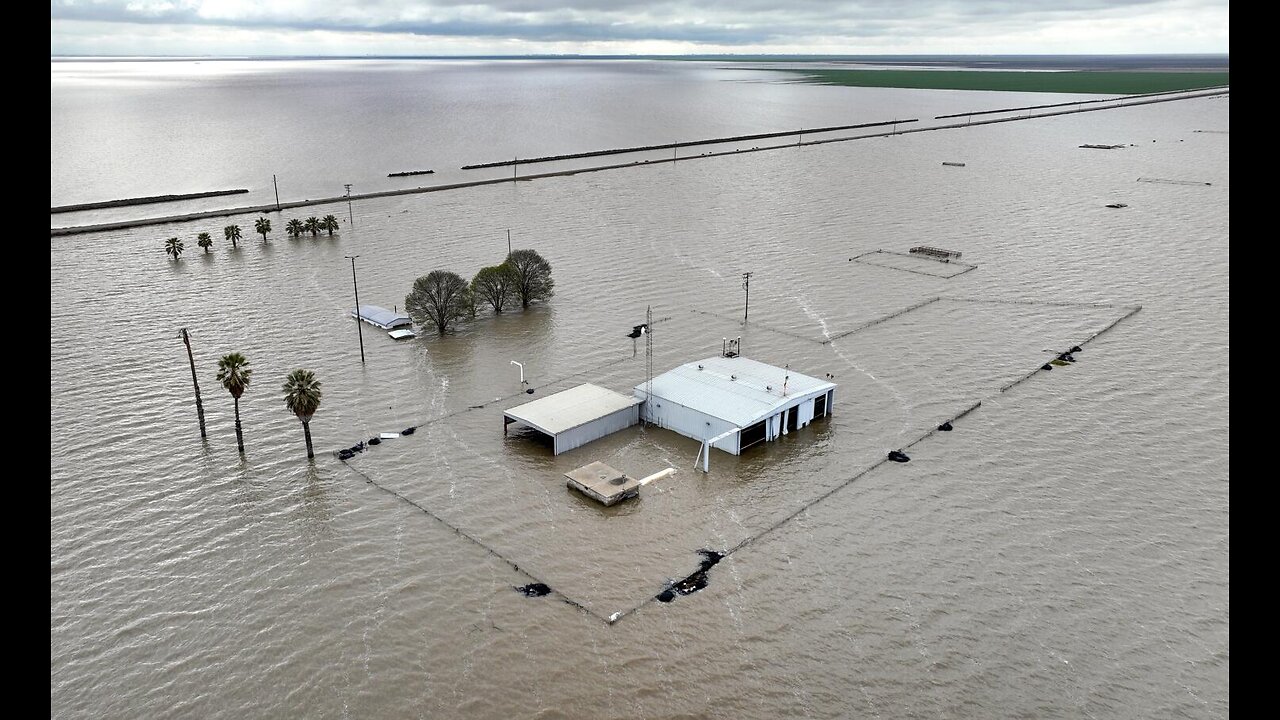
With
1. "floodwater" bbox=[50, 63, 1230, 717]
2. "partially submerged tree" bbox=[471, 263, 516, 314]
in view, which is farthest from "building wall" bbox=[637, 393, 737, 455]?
"partially submerged tree" bbox=[471, 263, 516, 314]

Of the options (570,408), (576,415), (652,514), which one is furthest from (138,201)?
(652,514)

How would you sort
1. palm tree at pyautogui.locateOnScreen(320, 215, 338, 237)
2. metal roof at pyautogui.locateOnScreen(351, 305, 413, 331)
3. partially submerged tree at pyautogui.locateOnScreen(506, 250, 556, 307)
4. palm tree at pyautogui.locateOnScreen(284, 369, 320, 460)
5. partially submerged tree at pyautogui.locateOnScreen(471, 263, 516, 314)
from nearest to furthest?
palm tree at pyautogui.locateOnScreen(284, 369, 320, 460)
metal roof at pyautogui.locateOnScreen(351, 305, 413, 331)
partially submerged tree at pyautogui.locateOnScreen(471, 263, 516, 314)
partially submerged tree at pyautogui.locateOnScreen(506, 250, 556, 307)
palm tree at pyautogui.locateOnScreen(320, 215, 338, 237)

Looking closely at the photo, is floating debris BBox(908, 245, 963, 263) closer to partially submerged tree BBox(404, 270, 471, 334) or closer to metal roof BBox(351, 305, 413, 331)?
partially submerged tree BBox(404, 270, 471, 334)

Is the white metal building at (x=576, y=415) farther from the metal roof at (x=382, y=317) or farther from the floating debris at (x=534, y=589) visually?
the metal roof at (x=382, y=317)

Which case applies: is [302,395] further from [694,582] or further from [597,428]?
[694,582]
